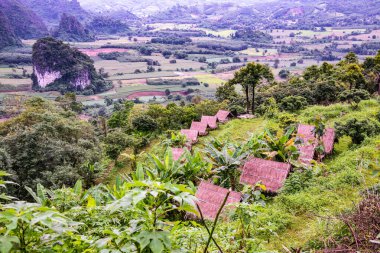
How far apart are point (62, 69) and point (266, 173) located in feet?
197

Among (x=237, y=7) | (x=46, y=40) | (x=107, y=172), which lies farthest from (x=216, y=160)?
(x=237, y=7)

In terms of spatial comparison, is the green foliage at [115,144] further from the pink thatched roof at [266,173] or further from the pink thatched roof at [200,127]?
the pink thatched roof at [266,173]

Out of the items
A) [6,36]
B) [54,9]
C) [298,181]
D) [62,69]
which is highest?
[54,9]

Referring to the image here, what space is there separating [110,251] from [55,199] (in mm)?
2734

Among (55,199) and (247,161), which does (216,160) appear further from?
(55,199)

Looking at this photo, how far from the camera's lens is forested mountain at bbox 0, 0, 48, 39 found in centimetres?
10681

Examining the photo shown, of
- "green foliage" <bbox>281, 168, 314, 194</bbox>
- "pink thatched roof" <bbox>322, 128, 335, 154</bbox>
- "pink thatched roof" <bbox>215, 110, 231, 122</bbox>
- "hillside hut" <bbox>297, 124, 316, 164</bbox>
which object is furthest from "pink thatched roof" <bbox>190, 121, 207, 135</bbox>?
"green foliage" <bbox>281, 168, 314, 194</bbox>

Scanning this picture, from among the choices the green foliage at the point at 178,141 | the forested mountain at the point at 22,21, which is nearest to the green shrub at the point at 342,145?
the green foliage at the point at 178,141

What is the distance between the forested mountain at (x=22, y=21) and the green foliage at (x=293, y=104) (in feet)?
363

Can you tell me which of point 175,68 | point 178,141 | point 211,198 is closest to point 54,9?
point 175,68

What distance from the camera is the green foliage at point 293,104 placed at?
17.2 meters

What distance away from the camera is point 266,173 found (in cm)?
816

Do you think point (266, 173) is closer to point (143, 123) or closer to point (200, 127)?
point (200, 127)

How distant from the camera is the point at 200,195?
719 cm
